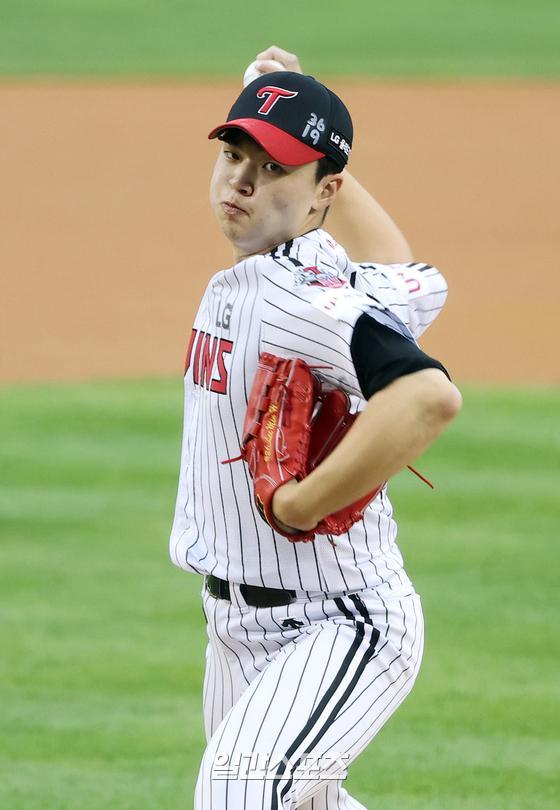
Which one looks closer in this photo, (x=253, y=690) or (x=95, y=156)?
(x=253, y=690)

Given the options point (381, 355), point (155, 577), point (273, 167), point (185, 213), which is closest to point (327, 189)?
point (273, 167)

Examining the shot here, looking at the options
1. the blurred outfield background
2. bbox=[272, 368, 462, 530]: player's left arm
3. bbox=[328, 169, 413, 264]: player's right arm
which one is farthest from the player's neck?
the blurred outfield background

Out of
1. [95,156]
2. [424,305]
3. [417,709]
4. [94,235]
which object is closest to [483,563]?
[417,709]

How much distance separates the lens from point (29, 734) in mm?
5039

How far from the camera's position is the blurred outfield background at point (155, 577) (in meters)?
4.78

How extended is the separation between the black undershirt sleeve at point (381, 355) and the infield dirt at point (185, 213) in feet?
26.2

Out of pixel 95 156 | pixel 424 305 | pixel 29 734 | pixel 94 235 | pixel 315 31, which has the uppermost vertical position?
pixel 315 31

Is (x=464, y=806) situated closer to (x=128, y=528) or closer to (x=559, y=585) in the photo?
(x=559, y=585)

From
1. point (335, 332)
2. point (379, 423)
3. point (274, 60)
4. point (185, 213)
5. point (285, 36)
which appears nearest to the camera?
point (379, 423)

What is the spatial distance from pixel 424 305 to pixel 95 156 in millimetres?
13365

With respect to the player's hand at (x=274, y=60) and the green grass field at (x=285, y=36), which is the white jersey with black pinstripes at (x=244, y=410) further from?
the green grass field at (x=285, y=36)

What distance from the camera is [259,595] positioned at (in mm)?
2865

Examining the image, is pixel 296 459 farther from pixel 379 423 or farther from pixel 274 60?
pixel 274 60

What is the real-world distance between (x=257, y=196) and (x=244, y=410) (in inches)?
17.1
